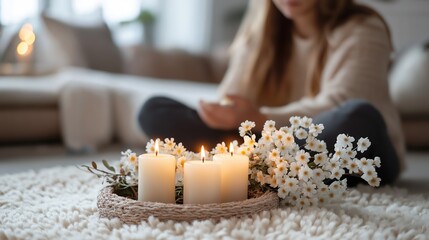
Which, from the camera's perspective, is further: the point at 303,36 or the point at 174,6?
the point at 174,6

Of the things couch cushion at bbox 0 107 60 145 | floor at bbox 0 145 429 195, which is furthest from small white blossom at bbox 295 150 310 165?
couch cushion at bbox 0 107 60 145

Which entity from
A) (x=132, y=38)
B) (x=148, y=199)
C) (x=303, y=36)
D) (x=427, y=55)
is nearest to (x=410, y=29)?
(x=427, y=55)

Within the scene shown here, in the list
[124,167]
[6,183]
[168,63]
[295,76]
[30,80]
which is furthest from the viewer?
[168,63]

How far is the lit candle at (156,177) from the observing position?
112 centimetres

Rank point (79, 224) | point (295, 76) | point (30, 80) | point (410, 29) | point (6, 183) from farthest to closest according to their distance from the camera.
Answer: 1. point (410, 29)
2. point (30, 80)
3. point (295, 76)
4. point (6, 183)
5. point (79, 224)

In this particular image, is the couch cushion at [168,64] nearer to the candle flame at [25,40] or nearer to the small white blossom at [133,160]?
the candle flame at [25,40]

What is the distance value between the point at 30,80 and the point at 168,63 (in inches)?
41.5

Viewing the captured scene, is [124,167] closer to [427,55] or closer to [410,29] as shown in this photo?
[427,55]

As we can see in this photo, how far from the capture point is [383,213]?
1.26 metres

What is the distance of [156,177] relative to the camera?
1113 millimetres

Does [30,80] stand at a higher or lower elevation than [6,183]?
higher

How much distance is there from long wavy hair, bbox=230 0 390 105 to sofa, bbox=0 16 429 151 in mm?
491

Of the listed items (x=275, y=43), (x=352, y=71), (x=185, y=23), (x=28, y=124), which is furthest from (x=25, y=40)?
(x=185, y=23)

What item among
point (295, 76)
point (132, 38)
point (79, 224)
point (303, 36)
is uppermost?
point (132, 38)
